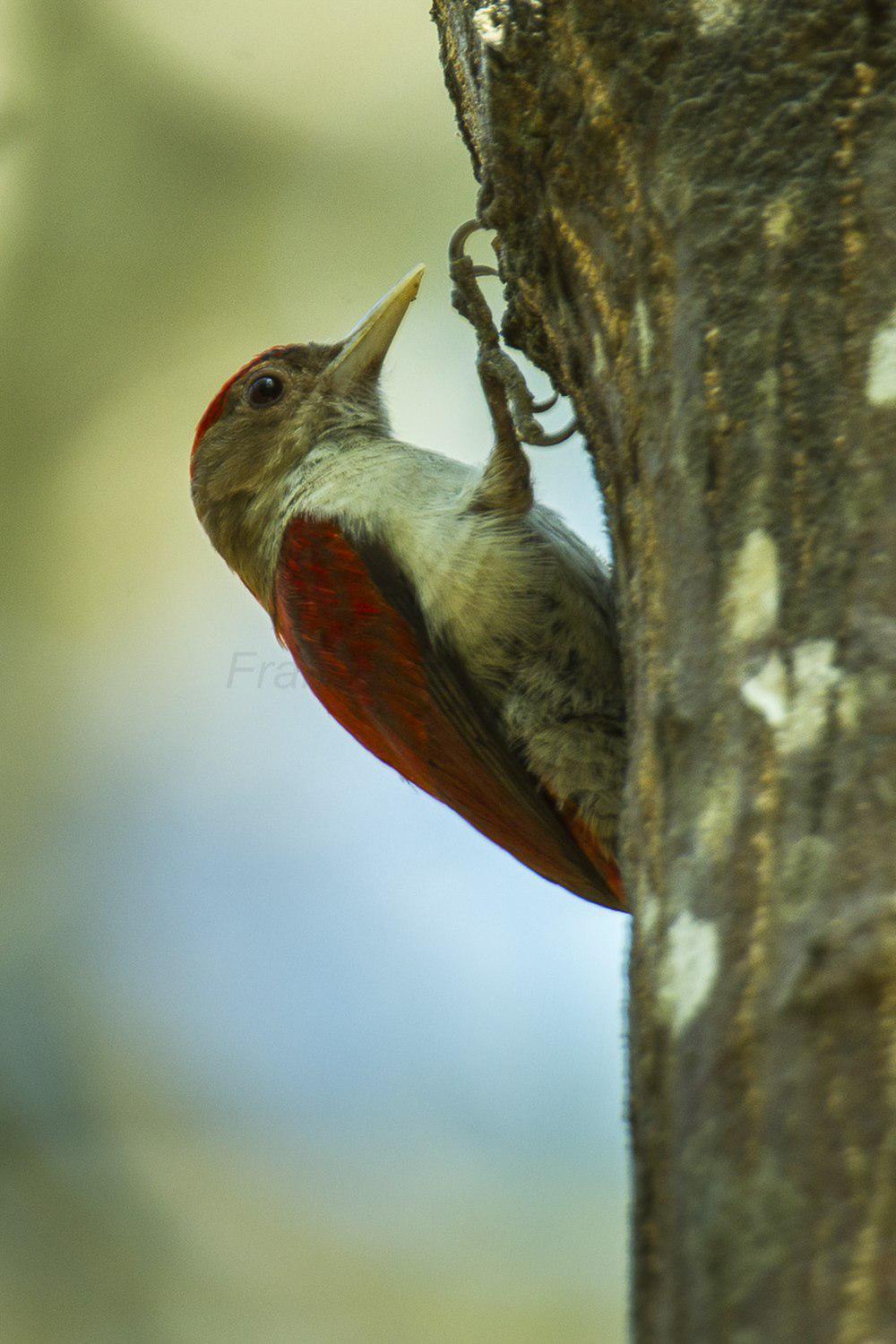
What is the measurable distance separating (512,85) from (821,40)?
57 centimetres

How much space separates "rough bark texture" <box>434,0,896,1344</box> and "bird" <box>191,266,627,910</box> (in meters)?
1.01

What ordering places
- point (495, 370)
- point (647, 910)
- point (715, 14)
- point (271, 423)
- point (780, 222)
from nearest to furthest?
point (647, 910) < point (780, 222) < point (715, 14) < point (495, 370) < point (271, 423)

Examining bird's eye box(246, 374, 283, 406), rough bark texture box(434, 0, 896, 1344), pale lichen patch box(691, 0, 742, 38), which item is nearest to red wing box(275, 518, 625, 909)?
bird's eye box(246, 374, 283, 406)

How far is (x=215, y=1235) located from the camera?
6824 millimetres

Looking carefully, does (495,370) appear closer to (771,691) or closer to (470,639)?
(470,639)

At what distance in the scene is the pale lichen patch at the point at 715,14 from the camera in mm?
1906

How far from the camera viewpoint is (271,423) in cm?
424

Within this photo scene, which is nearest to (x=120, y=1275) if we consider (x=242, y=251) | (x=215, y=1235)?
(x=215, y=1235)

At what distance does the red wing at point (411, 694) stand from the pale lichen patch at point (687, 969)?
5.78 feet

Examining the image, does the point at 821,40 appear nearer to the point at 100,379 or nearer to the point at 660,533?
the point at 660,533

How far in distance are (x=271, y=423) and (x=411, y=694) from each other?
1.18 m

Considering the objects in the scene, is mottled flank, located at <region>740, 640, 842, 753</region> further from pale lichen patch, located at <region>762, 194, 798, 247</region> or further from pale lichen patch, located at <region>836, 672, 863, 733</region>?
pale lichen patch, located at <region>762, 194, 798, 247</region>

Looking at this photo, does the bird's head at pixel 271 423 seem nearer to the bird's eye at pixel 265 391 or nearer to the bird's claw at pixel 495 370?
the bird's eye at pixel 265 391

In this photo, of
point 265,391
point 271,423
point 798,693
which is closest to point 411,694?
point 271,423
